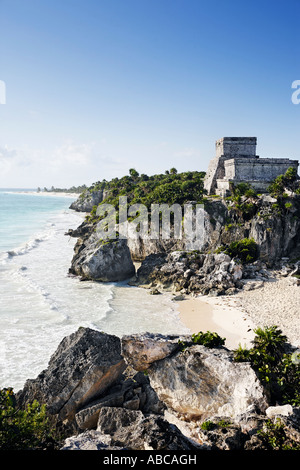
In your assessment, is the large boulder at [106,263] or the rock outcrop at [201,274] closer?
the rock outcrop at [201,274]

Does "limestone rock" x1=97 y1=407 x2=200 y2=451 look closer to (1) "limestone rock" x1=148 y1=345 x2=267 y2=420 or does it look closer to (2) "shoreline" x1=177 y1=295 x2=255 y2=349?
(1) "limestone rock" x1=148 y1=345 x2=267 y2=420

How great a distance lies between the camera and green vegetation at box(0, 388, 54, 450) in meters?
6.04

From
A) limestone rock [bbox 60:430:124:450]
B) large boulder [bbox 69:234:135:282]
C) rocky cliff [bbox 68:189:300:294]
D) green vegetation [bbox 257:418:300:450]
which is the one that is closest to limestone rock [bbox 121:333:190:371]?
limestone rock [bbox 60:430:124:450]

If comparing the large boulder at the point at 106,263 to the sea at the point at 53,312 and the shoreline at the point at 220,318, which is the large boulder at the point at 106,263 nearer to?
the sea at the point at 53,312

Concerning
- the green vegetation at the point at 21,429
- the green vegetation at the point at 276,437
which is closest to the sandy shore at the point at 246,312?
the green vegetation at the point at 276,437

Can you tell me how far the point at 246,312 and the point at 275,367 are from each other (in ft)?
33.6

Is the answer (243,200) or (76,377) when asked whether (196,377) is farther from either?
(243,200)

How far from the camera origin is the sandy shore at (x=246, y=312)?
644 inches

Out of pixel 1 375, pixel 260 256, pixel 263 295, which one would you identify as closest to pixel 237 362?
pixel 1 375

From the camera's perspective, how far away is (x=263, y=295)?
71.3 ft

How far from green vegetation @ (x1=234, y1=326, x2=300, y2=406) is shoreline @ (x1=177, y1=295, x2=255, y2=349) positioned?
518cm

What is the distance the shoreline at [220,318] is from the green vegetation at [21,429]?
1006cm

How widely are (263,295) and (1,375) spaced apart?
16.5 meters

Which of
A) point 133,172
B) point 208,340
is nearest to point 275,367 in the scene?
point 208,340
